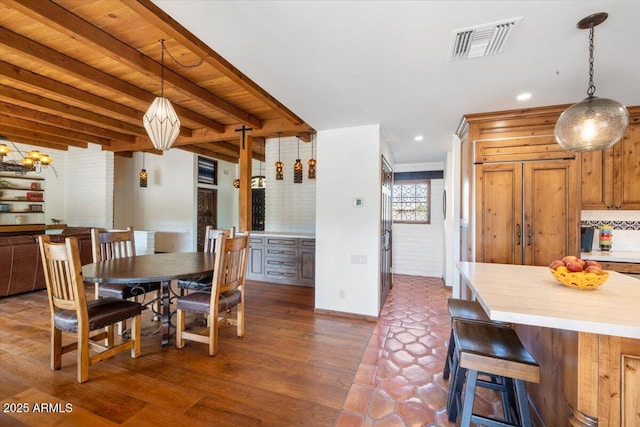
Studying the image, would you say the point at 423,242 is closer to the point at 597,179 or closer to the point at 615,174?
the point at 597,179

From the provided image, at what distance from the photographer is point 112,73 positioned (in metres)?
3.18

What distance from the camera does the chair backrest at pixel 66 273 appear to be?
2066 millimetres

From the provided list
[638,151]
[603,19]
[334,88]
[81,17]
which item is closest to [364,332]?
[334,88]

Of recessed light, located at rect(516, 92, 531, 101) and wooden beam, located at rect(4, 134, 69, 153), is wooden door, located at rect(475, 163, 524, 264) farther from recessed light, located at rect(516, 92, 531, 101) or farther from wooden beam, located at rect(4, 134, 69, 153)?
wooden beam, located at rect(4, 134, 69, 153)

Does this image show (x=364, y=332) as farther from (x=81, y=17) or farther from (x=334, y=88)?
(x=81, y=17)

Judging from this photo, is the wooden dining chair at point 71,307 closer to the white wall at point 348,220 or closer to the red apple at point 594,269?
the white wall at point 348,220

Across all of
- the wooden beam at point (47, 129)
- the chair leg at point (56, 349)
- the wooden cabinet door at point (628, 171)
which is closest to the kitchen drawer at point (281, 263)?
the chair leg at point (56, 349)

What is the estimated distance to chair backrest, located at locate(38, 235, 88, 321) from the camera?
2.07 meters

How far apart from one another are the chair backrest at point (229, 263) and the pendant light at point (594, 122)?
261 cm

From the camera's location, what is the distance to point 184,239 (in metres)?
7.51

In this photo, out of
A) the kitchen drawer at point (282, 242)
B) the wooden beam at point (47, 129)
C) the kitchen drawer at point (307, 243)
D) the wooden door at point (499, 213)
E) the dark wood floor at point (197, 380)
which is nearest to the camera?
the dark wood floor at point (197, 380)

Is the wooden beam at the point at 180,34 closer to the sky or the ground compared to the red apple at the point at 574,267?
closer to the sky

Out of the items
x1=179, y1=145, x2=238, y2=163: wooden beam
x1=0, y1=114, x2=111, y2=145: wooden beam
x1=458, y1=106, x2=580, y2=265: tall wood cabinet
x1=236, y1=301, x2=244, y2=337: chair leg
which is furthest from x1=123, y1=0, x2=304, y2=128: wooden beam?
x1=0, y1=114, x2=111, y2=145: wooden beam

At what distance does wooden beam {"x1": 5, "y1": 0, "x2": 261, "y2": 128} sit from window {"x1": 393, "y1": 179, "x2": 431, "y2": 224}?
422 cm
